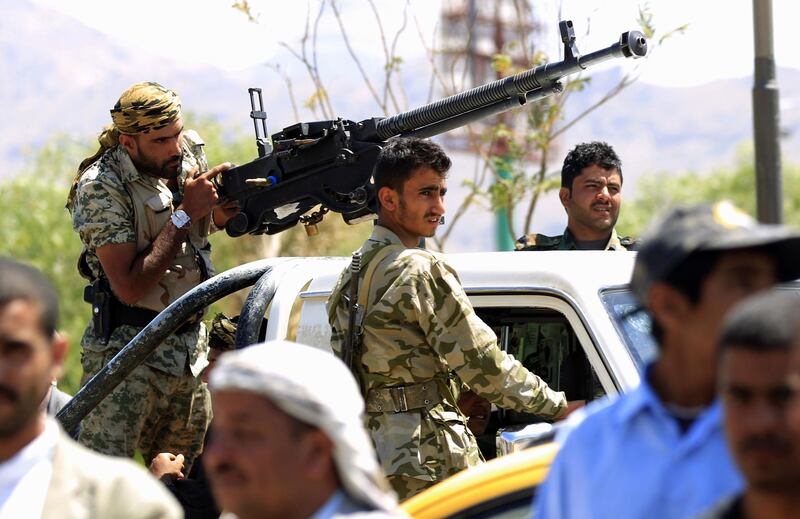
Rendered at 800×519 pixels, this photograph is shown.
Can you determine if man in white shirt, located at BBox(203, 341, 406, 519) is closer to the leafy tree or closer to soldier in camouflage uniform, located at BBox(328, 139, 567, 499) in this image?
soldier in camouflage uniform, located at BBox(328, 139, 567, 499)

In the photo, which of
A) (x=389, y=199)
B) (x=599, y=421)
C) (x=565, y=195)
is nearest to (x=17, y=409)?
(x=599, y=421)

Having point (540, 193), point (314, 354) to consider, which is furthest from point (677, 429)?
point (540, 193)

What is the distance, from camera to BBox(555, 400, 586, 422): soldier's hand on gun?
4.59 meters

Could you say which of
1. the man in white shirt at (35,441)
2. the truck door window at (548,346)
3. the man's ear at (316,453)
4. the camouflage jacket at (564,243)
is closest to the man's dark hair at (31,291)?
the man in white shirt at (35,441)

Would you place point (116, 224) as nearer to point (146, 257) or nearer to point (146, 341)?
point (146, 257)

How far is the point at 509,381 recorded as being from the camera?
4.52 metres

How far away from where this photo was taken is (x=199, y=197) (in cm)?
621

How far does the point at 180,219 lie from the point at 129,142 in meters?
0.43

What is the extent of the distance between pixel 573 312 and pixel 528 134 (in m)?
6.10

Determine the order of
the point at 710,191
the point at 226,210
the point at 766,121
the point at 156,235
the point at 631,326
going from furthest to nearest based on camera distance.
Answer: the point at 710,191, the point at 766,121, the point at 226,210, the point at 156,235, the point at 631,326

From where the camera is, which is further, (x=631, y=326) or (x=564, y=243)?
(x=564, y=243)

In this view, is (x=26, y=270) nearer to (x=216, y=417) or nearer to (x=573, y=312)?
(x=216, y=417)

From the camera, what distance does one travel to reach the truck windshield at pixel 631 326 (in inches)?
169

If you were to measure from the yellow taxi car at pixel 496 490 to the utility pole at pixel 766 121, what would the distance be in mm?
6779
